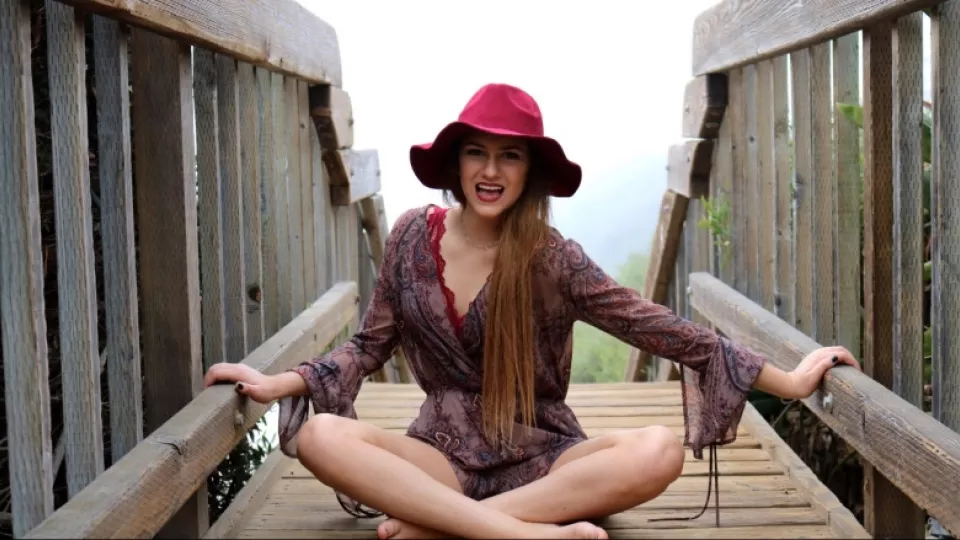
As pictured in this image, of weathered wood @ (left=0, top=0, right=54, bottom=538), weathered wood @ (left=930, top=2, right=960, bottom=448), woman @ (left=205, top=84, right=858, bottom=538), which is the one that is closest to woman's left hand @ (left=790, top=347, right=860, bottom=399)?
woman @ (left=205, top=84, right=858, bottom=538)

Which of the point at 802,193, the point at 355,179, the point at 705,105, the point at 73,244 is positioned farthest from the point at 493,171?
the point at 355,179

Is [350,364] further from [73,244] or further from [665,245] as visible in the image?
[665,245]

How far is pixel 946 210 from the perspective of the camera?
2750 mm

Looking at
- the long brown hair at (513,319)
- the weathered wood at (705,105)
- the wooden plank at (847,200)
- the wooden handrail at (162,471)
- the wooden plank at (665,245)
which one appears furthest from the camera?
the wooden plank at (665,245)

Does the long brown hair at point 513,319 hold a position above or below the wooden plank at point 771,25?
below

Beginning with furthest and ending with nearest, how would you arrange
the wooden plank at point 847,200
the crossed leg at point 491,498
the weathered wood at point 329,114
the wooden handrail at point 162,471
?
the weathered wood at point 329,114, the wooden plank at point 847,200, the crossed leg at point 491,498, the wooden handrail at point 162,471

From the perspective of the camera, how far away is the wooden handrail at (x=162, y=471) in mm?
2156

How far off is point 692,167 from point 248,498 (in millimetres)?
2831

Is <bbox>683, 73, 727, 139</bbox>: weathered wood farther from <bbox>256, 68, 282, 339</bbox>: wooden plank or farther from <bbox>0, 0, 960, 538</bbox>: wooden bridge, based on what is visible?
<bbox>256, 68, 282, 339</bbox>: wooden plank

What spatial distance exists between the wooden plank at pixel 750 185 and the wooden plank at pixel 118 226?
2618 mm

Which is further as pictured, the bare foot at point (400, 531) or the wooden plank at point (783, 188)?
the wooden plank at point (783, 188)

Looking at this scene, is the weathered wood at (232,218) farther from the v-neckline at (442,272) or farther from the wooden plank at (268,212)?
the v-neckline at (442,272)

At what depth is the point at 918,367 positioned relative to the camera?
3.08 metres

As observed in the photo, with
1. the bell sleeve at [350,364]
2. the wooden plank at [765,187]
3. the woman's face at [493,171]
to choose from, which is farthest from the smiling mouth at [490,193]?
the wooden plank at [765,187]
